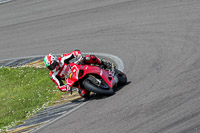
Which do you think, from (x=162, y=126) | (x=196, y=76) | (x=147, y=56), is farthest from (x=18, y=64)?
(x=162, y=126)

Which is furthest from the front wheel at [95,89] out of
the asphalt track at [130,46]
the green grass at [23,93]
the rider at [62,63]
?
the green grass at [23,93]

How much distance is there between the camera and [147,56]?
13125 mm

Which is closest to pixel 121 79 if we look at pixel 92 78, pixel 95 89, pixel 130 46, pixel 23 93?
pixel 92 78

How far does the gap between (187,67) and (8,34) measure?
40.2ft

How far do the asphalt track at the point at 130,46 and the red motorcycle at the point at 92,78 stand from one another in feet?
1.11

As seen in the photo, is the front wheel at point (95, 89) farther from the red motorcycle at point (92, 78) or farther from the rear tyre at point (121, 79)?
the rear tyre at point (121, 79)

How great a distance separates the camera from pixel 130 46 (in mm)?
14734

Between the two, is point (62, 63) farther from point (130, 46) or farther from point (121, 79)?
point (130, 46)

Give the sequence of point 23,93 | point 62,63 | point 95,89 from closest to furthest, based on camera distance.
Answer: point 95,89 < point 62,63 < point 23,93

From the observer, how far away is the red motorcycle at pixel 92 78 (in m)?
10.4

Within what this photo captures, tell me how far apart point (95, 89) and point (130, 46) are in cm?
487

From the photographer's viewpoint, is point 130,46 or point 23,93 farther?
point 130,46

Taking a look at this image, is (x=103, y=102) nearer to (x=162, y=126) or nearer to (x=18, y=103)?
(x=162, y=126)

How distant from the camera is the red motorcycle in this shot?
10.4 m
